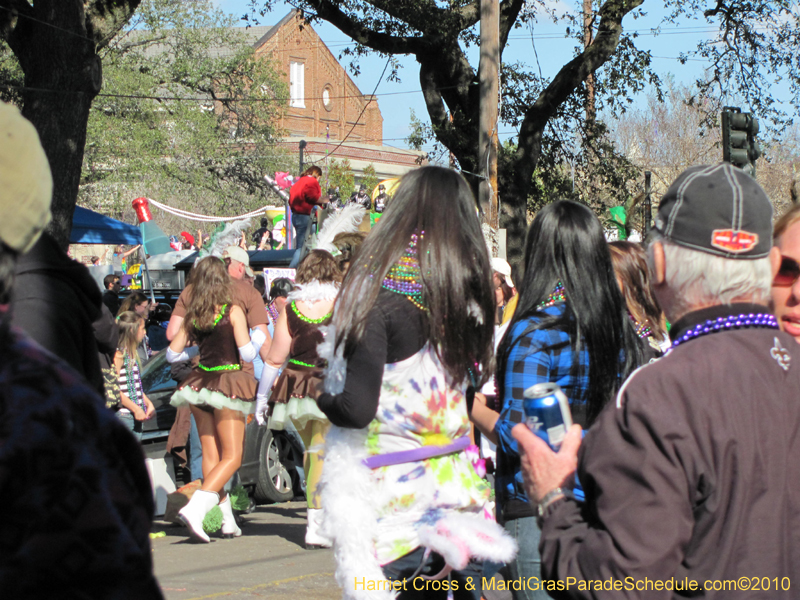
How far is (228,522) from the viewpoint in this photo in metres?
6.67

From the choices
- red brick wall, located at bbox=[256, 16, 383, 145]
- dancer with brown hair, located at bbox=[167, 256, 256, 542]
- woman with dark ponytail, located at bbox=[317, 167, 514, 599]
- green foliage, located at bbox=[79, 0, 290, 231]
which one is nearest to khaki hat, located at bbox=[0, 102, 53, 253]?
woman with dark ponytail, located at bbox=[317, 167, 514, 599]

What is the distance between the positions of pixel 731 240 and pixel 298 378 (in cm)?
459

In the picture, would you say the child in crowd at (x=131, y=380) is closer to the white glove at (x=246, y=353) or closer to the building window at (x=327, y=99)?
the white glove at (x=246, y=353)

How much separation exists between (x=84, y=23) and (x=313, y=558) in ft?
25.5

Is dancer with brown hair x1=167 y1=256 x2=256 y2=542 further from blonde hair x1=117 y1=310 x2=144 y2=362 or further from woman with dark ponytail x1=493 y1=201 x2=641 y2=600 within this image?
woman with dark ponytail x1=493 y1=201 x2=641 y2=600

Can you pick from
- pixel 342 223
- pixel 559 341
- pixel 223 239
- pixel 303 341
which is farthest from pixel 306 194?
pixel 559 341

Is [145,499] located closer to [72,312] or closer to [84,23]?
[72,312]

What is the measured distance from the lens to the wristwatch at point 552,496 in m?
1.78

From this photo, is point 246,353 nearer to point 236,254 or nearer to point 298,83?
point 236,254

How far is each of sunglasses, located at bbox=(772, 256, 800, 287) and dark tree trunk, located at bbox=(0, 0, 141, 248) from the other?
8904mm

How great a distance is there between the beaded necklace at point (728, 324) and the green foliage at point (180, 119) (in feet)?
87.9

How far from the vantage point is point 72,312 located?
6.66ft

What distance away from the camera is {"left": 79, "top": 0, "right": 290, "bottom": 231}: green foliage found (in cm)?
2927

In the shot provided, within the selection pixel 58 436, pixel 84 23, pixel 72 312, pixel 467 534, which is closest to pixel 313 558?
pixel 467 534
